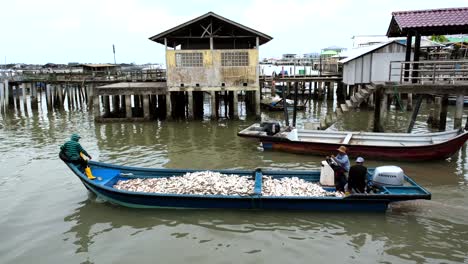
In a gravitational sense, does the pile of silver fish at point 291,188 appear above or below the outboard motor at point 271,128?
below

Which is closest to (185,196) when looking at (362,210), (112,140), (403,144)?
(362,210)

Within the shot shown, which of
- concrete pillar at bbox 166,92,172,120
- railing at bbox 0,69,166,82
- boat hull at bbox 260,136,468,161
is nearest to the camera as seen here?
boat hull at bbox 260,136,468,161

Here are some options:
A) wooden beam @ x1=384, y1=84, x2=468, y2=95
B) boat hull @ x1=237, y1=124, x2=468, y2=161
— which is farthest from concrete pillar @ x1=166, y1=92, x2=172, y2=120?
wooden beam @ x1=384, y1=84, x2=468, y2=95

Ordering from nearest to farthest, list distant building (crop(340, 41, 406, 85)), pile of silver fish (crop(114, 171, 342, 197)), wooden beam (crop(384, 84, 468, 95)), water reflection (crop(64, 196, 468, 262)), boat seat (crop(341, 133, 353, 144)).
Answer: water reflection (crop(64, 196, 468, 262)) < pile of silver fish (crop(114, 171, 342, 197)) < wooden beam (crop(384, 84, 468, 95)) < boat seat (crop(341, 133, 353, 144)) < distant building (crop(340, 41, 406, 85))

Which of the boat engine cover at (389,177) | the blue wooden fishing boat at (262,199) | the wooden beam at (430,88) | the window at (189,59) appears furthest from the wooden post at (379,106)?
the window at (189,59)

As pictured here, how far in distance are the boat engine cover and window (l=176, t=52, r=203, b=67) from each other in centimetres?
→ 1505

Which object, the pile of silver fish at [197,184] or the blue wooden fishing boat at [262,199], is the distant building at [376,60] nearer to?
the blue wooden fishing boat at [262,199]

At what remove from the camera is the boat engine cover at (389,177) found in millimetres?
9455

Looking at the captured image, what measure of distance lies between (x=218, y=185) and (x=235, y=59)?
1382cm

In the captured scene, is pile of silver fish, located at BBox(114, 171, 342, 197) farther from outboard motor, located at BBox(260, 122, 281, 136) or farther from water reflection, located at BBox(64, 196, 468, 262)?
outboard motor, located at BBox(260, 122, 281, 136)

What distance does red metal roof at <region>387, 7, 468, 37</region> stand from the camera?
48.4ft

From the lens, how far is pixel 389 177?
9516 millimetres

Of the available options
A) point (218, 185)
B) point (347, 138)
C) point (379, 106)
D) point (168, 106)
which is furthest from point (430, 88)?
point (168, 106)

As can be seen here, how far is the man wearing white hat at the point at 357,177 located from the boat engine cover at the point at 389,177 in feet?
2.01
